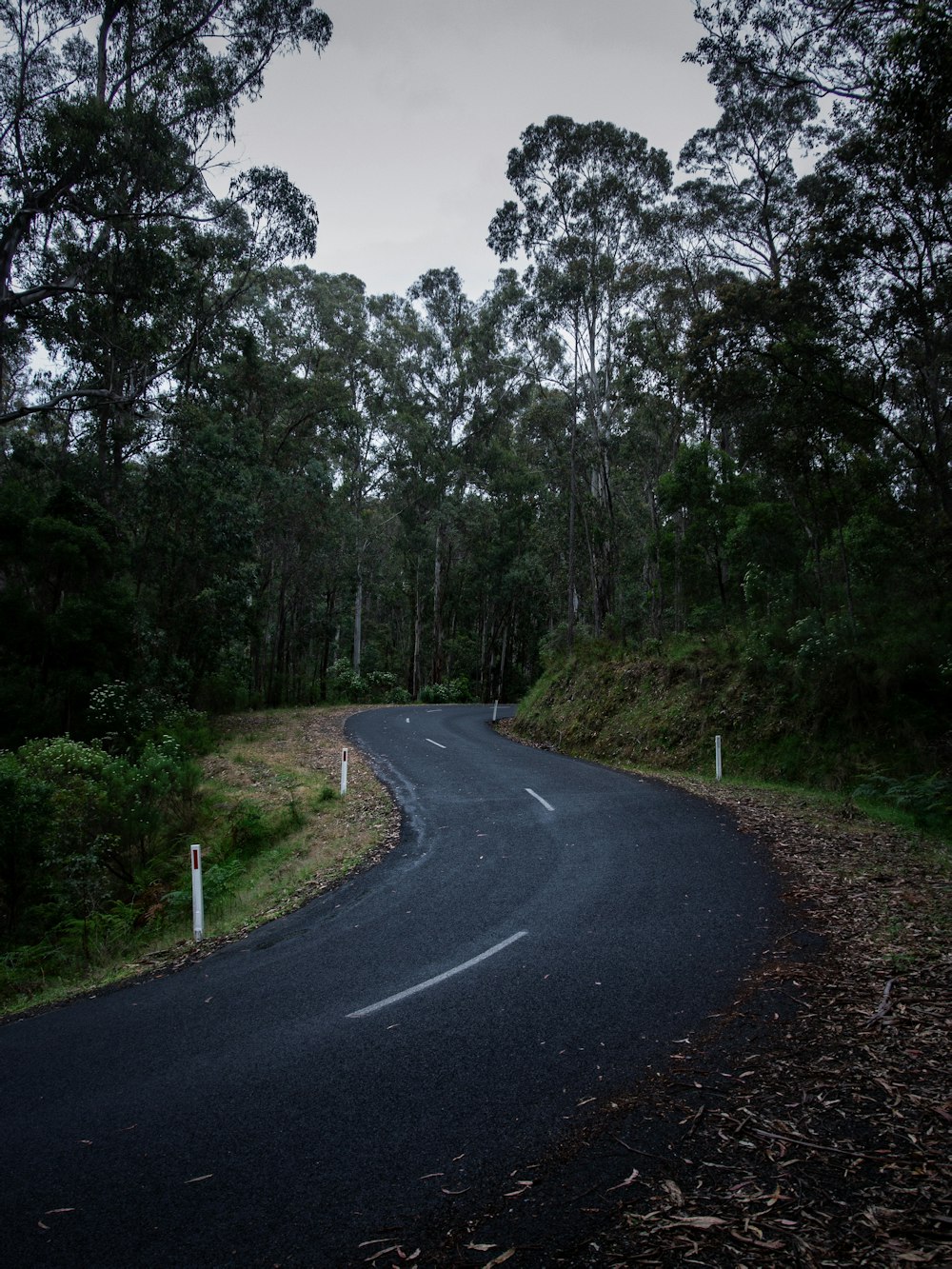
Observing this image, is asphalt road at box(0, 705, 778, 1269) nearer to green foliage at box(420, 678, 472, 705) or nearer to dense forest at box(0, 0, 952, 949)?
dense forest at box(0, 0, 952, 949)

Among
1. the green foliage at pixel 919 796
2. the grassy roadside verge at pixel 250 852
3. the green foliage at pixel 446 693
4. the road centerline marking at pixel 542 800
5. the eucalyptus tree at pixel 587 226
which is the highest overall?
the eucalyptus tree at pixel 587 226

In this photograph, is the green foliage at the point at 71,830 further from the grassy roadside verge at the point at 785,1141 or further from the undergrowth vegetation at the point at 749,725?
the undergrowth vegetation at the point at 749,725

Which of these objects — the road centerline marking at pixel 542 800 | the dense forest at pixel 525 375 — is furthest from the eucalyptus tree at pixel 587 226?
the road centerline marking at pixel 542 800

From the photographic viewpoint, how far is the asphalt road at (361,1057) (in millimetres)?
3131

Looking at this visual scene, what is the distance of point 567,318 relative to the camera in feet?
85.1

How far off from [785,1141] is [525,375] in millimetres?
40319

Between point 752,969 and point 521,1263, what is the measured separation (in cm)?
331

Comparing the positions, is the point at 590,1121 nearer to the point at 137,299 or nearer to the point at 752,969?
the point at 752,969

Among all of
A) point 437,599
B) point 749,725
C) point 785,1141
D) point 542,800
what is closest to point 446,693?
point 437,599

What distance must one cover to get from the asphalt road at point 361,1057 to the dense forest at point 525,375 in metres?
5.91

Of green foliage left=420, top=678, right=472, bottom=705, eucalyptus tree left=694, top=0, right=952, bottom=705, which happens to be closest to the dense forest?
eucalyptus tree left=694, top=0, right=952, bottom=705

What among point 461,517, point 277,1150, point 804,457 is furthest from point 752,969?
point 461,517

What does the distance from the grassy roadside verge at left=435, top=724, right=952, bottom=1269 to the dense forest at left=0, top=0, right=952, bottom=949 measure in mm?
9304

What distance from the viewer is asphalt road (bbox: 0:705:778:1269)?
313cm
